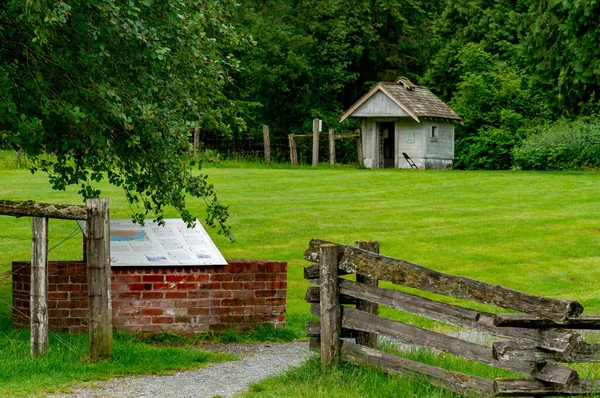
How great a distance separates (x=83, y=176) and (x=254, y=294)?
262 centimetres

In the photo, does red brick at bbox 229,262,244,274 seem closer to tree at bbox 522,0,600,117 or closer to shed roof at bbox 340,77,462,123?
tree at bbox 522,0,600,117

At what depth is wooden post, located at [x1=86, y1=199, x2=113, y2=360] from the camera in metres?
9.84

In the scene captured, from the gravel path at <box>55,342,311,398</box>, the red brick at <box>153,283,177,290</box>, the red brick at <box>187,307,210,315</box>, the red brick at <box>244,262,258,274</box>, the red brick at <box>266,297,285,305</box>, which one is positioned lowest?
the gravel path at <box>55,342,311,398</box>

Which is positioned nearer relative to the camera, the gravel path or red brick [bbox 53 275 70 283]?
the gravel path

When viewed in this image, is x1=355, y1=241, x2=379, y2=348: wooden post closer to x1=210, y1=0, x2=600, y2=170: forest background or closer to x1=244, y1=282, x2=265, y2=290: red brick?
x1=244, y1=282, x2=265, y2=290: red brick

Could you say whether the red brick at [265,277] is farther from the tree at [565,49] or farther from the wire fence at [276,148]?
the wire fence at [276,148]

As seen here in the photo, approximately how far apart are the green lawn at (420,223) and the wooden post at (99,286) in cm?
340

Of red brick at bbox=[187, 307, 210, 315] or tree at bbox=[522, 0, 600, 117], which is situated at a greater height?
tree at bbox=[522, 0, 600, 117]

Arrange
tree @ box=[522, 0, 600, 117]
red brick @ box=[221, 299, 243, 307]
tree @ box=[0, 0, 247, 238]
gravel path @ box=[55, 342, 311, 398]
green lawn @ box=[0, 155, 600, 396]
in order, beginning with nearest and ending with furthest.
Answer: gravel path @ box=[55, 342, 311, 398]
tree @ box=[0, 0, 247, 238]
red brick @ box=[221, 299, 243, 307]
green lawn @ box=[0, 155, 600, 396]
tree @ box=[522, 0, 600, 117]

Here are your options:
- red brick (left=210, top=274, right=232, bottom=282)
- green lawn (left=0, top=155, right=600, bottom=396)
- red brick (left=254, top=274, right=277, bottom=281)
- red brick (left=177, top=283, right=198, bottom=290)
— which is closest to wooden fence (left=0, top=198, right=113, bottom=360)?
red brick (left=177, top=283, right=198, bottom=290)

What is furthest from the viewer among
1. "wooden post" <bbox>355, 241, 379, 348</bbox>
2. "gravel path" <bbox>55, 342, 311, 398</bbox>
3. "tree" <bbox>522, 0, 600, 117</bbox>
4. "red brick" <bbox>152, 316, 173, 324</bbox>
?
"tree" <bbox>522, 0, 600, 117</bbox>

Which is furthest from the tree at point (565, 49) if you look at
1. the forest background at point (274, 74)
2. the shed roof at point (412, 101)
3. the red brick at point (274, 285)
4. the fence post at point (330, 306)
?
the fence post at point (330, 306)

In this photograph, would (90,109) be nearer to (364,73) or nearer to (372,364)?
(372,364)

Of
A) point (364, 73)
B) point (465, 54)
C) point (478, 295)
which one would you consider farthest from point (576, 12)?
point (364, 73)
